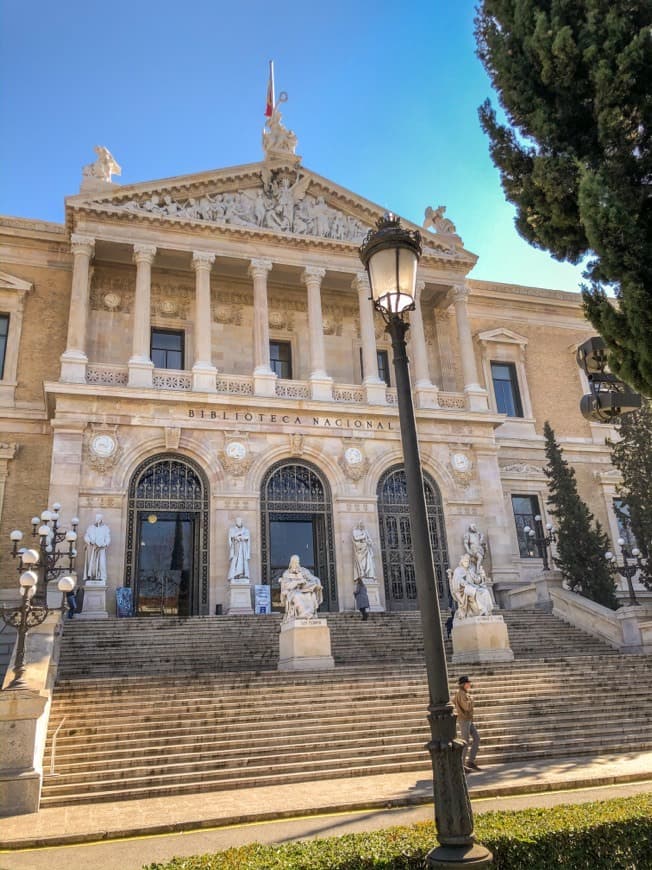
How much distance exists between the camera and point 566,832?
5.04m

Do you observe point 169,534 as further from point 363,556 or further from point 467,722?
point 467,722

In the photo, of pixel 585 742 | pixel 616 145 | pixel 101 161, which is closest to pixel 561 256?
pixel 616 145

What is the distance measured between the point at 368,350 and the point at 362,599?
31.5 feet

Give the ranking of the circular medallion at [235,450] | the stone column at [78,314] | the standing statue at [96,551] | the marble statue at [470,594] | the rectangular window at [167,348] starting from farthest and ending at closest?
the rectangular window at [167,348] < the circular medallion at [235,450] < the stone column at [78,314] < the standing statue at [96,551] < the marble statue at [470,594]

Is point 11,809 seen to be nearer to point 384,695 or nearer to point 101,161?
point 384,695

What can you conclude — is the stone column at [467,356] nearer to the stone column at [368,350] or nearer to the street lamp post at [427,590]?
the stone column at [368,350]

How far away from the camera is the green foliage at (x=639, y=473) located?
22.5 m

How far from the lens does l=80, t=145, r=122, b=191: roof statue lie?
24.6 metres

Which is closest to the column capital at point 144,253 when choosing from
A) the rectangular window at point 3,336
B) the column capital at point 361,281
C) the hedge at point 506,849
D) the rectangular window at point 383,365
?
the rectangular window at point 3,336

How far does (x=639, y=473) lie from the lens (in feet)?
76.0

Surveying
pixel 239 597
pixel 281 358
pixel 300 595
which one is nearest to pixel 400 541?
pixel 239 597

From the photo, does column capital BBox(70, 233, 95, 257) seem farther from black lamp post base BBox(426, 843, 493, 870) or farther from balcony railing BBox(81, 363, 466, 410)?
black lamp post base BBox(426, 843, 493, 870)

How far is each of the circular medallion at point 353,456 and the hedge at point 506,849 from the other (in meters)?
18.8

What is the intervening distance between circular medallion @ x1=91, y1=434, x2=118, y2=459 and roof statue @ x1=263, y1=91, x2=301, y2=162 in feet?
41.0
